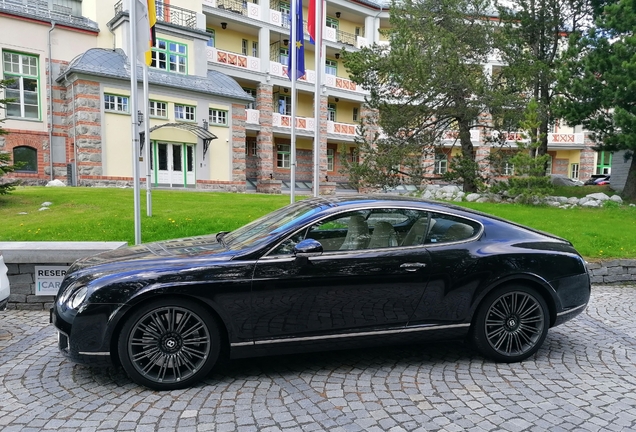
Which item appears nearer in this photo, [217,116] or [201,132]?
[201,132]

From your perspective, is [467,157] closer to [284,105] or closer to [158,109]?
[158,109]

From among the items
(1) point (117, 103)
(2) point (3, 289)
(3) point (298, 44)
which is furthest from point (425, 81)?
(1) point (117, 103)

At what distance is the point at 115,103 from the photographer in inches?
897

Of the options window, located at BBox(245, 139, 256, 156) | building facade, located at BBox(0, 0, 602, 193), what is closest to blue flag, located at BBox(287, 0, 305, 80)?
building facade, located at BBox(0, 0, 602, 193)

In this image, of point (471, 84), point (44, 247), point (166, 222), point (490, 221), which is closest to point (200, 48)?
point (471, 84)

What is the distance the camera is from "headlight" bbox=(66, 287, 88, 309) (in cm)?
361

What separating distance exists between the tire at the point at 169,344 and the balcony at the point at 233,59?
2737cm

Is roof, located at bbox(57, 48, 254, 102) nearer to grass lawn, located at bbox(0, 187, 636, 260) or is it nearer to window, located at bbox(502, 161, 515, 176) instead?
grass lawn, located at bbox(0, 187, 636, 260)

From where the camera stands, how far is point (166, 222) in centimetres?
962

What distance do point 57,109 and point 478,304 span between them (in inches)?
997

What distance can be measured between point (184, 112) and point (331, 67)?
15.6 meters

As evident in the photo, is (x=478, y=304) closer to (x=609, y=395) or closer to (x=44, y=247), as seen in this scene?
(x=609, y=395)

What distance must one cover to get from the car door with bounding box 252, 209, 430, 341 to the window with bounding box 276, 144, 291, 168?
102 feet

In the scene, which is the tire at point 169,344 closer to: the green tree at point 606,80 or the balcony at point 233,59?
the green tree at point 606,80
